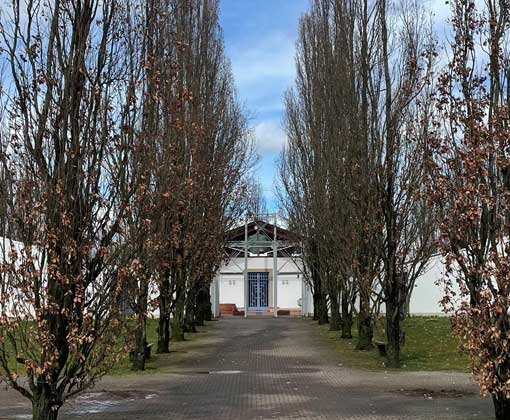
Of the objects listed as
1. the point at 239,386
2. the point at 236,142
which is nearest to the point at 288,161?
the point at 236,142

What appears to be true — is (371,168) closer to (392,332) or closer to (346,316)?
(392,332)

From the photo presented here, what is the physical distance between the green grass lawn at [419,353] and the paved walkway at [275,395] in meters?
0.78

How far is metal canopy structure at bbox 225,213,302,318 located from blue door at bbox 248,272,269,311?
1272 mm

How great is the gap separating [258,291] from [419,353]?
28916 millimetres

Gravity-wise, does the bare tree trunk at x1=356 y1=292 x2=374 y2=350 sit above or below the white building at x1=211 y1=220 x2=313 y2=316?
below

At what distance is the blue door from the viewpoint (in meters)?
48.8

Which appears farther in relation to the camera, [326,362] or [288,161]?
[288,161]

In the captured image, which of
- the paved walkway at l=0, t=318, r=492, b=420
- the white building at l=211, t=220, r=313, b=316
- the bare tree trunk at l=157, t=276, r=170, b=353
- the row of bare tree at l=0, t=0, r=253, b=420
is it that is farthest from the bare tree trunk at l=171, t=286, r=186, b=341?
the white building at l=211, t=220, r=313, b=316

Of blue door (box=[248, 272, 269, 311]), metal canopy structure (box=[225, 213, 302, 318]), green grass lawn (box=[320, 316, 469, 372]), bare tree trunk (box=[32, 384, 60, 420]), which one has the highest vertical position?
metal canopy structure (box=[225, 213, 302, 318])

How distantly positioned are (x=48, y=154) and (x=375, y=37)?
37.0ft

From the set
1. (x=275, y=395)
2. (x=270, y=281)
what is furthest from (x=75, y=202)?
(x=270, y=281)

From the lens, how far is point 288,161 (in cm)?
3366

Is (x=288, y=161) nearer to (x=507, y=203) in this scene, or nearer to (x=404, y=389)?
(x=404, y=389)

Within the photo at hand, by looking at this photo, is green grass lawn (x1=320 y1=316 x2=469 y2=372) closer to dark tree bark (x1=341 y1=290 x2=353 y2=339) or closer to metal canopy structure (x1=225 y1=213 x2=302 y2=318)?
dark tree bark (x1=341 y1=290 x2=353 y2=339)
